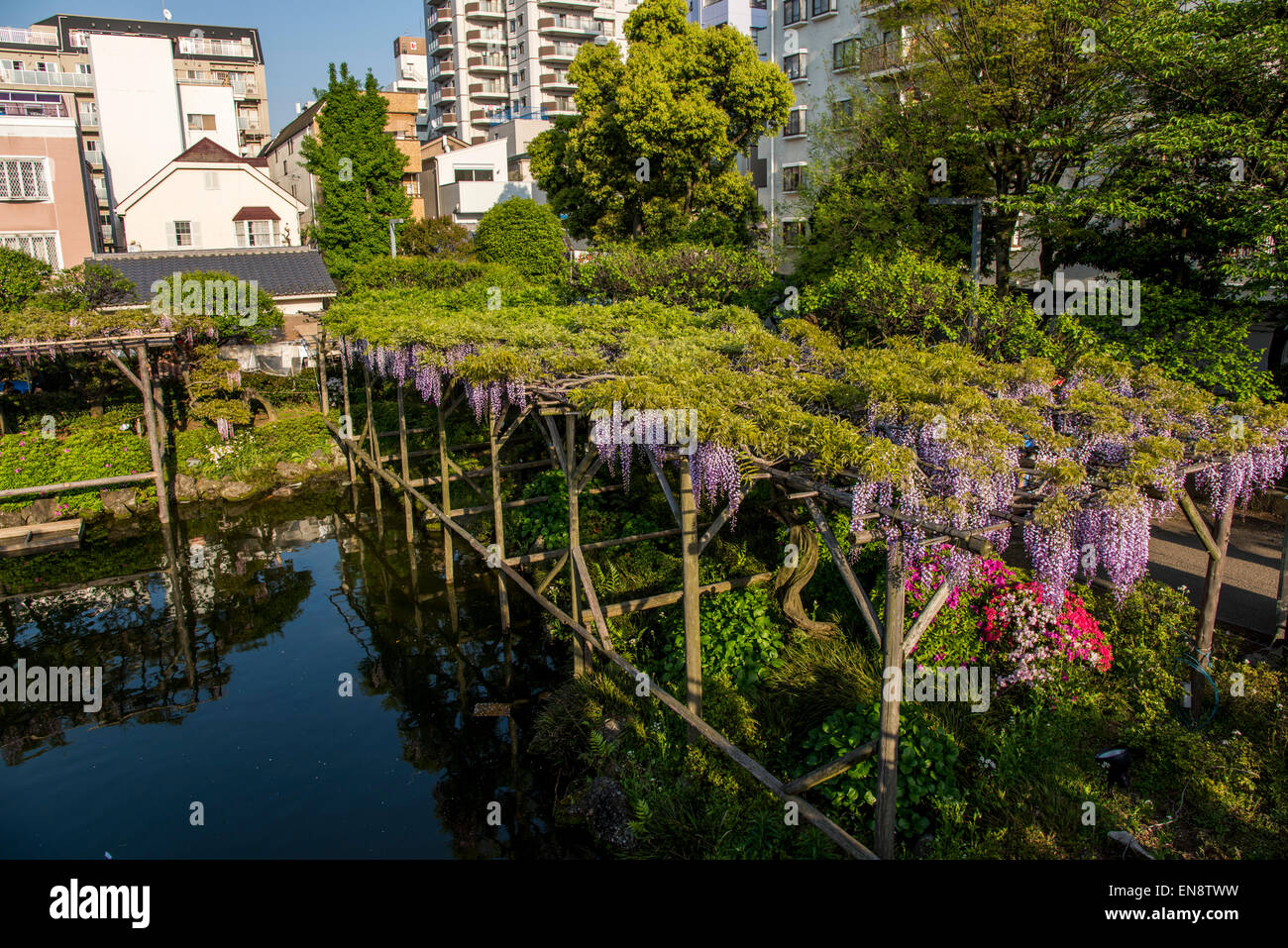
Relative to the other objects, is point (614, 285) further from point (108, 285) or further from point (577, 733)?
point (108, 285)

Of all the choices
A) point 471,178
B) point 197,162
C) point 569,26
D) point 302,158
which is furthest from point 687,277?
point 569,26

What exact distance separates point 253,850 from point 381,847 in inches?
49.1

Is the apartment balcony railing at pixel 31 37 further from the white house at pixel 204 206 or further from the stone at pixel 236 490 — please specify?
the stone at pixel 236 490

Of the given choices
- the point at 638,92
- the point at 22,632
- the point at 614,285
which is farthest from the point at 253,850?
the point at 638,92

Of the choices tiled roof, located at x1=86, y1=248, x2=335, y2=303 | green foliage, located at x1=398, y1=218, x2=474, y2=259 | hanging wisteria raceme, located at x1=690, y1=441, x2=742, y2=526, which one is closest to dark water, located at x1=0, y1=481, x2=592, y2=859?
hanging wisteria raceme, located at x1=690, y1=441, x2=742, y2=526

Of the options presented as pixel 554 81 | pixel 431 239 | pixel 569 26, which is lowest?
pixel 431 239

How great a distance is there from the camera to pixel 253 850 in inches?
317

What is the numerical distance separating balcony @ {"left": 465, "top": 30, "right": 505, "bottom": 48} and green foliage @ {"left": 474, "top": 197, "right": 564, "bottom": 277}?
33.0 metres

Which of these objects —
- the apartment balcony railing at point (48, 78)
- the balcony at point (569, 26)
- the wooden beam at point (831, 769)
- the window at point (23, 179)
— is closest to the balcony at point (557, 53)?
the balcony at point (569, 26)

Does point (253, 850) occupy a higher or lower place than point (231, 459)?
lower

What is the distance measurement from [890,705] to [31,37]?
229ft

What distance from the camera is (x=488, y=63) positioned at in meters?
59.6

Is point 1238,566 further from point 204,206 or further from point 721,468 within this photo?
point 204,206
